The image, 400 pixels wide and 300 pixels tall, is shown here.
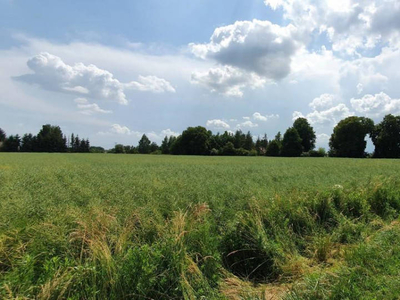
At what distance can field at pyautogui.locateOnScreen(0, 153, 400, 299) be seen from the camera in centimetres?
415

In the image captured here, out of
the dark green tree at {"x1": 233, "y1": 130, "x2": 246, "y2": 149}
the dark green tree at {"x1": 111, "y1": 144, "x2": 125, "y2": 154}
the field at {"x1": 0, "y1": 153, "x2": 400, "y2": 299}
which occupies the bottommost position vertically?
the field at {"x1": 0, "y1": 153, "x2": 400, "y2": 299}

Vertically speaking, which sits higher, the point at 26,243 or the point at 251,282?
the point at 26,243

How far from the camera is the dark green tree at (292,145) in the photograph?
261 ft

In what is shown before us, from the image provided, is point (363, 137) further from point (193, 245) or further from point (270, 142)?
point (193, 245)

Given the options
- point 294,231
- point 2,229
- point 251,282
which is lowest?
point 251,282

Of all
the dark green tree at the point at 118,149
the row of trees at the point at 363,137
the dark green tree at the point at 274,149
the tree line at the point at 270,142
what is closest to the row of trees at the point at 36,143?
the tree line at the point at 270,142

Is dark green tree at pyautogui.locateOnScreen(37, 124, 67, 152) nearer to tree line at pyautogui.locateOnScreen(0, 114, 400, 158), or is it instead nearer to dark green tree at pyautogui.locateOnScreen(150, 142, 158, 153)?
tree line at pyautogui.locateOnScreen(0, 114, 400, 158)

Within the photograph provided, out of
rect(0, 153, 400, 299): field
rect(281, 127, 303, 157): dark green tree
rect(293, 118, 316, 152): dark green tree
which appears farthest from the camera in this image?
rect(293, 118, 316, 152): dark green tree

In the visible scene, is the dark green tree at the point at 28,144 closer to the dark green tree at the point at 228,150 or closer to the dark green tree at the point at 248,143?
the dark green tree at the point at 228,150

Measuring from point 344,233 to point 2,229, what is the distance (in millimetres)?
8185

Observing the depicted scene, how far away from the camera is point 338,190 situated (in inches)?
364

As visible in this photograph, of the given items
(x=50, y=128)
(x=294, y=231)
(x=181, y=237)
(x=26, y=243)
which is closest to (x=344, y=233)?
(x=294, y=231)

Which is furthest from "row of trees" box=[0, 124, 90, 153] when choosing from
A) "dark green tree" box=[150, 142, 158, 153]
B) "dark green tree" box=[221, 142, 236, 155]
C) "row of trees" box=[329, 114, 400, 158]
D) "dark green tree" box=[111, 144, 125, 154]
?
"row of trees" box=[329, 114, 400, 158]

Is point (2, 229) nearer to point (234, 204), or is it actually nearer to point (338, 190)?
point (234, 204)
